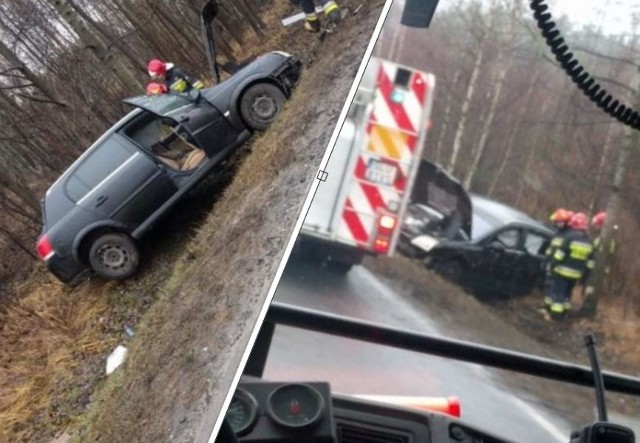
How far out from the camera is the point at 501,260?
1424mm

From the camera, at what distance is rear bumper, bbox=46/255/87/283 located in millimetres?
11375

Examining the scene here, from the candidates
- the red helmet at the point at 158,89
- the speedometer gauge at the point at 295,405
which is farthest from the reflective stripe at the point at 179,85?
the speedometer gauge at the point at 295,405

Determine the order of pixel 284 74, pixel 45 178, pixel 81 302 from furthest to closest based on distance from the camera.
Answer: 1. pixel 45 178
2. pixel 81 302
3. pixel 284 74

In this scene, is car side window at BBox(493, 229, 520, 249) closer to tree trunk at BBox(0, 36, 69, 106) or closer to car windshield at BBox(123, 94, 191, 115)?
car windshield at BBox(123, 94, 191, 115)

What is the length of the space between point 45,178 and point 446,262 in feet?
57.3

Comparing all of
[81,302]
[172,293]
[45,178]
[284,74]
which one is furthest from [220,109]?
[45,178]

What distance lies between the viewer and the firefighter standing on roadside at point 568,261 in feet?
4.33

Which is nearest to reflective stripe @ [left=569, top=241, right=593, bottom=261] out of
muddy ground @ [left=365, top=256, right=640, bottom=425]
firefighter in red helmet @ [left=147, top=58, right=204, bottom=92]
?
muddy ground @ [left=365, top=256, right=640, bottom=425]

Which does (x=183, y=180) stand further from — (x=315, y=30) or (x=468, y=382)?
(x=468, y=382)

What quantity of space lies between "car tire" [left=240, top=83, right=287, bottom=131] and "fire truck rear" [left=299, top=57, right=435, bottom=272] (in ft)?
32.3

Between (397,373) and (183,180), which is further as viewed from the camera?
(183,180)

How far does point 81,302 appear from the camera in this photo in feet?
44.2

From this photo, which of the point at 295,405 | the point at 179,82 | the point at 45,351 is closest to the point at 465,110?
the point at 295,405

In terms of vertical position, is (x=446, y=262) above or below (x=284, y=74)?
above
